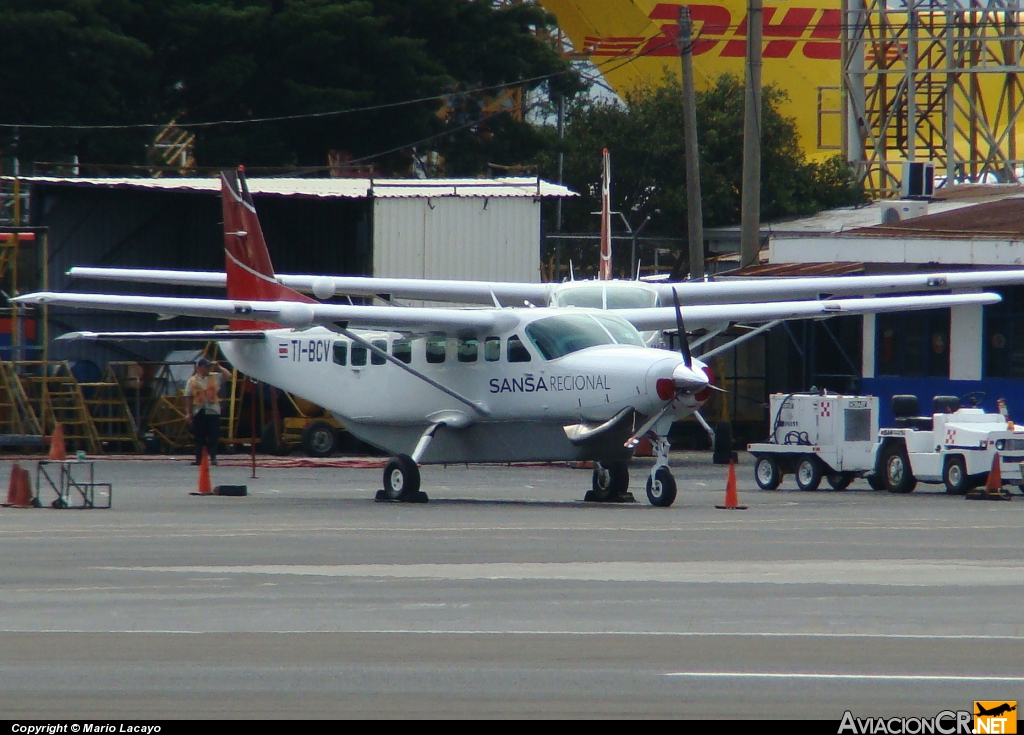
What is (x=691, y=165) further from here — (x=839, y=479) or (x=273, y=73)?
(x=273, y=73)

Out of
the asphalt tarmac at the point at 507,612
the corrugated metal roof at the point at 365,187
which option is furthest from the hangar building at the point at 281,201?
the asphalt tarmac at the point at 507,612

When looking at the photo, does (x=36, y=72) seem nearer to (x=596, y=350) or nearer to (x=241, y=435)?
(x=241, y=435)

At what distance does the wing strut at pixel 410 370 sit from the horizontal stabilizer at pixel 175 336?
6.16 feet

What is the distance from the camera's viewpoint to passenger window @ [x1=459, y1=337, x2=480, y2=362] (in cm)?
1959

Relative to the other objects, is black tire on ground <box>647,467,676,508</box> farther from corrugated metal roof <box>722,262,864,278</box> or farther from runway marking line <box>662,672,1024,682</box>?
corrugated metal roof <box>722,262,864,278</box>

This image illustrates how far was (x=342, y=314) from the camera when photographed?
61.4 feet

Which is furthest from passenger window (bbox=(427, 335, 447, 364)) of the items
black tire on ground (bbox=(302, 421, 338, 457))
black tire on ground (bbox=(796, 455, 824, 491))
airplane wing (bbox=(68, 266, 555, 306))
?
black tire on ground (bbox=(302, 421, 338, 457))

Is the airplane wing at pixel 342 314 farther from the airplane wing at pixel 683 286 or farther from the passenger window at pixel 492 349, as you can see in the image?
the airplane wing at pixel 683 286

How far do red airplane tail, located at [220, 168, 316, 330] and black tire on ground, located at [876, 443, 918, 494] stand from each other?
8.53 meters

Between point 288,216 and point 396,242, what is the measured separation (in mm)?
5390

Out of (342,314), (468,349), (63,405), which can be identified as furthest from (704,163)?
(342,314)

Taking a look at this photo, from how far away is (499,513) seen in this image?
17609 mm

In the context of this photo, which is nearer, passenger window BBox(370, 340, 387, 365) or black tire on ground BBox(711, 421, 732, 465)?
passenger window BBox(370, 340, 387, 365)

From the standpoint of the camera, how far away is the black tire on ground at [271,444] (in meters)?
28.7
